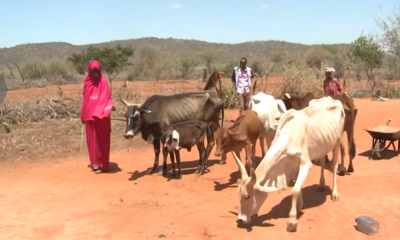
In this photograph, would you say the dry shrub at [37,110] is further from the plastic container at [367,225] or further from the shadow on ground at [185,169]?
the plastic container at [367,225]

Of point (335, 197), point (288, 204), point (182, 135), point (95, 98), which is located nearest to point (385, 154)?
point (335, 197)

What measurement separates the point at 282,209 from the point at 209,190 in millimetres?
1701

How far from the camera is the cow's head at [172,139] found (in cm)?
833

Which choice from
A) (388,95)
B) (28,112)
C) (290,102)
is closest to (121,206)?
(290,102)

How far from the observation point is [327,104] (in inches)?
277

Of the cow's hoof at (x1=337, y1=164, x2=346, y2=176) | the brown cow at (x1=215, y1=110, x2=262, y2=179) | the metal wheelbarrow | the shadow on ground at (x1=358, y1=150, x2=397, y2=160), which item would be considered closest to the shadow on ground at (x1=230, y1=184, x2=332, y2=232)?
the cow's hoof at (x1=337, y1=164, x2=346, y2=176)

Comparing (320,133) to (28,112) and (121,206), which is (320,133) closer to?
(121,206)

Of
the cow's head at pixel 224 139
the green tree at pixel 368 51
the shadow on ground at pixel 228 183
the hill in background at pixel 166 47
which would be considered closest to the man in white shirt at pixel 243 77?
the shadow on ground at pixel 228 183

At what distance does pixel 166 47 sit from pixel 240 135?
69.1 metres

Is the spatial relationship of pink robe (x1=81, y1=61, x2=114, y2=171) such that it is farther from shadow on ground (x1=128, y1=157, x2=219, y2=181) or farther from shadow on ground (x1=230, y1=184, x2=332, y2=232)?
shadow on ground (x1=230, y1=184, x2=332, y2=232)

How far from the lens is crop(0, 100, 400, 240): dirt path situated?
5.97 metres

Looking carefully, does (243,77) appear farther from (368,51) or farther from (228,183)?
(368,51)

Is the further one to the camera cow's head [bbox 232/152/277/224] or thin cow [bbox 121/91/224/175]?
thin cow [bbox 121/91/224/175]

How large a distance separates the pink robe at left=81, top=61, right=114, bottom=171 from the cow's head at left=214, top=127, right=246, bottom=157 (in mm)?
3236
